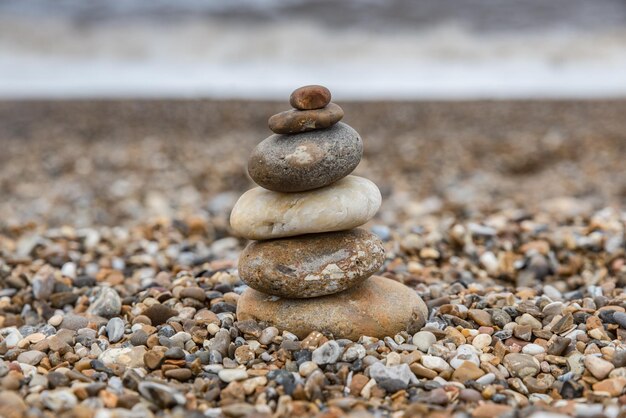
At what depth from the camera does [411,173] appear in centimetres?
965

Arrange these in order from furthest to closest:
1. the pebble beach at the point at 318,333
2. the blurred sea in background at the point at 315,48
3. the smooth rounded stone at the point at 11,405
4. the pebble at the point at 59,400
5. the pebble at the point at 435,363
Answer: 1. the blurred sea in background at the point at 315,48
2. the pebble at the point at 435,363
3. the pebble beach at the point at 318,333
4. the pebble at the point at 59,400
5. the smooth rounded stone at the point at 11,405

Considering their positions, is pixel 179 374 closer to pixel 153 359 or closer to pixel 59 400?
pixel 153 359

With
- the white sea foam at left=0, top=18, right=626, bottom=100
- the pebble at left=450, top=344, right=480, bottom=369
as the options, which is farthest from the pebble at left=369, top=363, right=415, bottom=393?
the white sea foam at left=0, top=18, right=626, bottom=100

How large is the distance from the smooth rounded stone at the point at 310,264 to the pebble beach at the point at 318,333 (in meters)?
0.24

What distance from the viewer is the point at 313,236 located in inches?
143

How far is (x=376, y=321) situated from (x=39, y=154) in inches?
346

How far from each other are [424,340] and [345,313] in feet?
1.40

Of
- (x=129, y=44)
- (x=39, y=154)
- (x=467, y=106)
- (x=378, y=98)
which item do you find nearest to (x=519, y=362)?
(x=39, y=154)

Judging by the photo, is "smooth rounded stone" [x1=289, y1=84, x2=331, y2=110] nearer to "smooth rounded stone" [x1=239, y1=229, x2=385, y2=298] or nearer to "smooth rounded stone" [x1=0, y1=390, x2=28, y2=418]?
"smooth rounded stone" [x1=239, y1=229, x2=385, y2=298]

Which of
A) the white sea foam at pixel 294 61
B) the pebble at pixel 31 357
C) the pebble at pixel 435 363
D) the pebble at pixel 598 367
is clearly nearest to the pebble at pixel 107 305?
the pebble at pixel 31 357

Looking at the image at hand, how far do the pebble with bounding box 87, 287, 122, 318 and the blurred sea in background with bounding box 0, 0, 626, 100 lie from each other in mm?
12121

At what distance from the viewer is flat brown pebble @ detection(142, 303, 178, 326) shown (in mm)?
3719

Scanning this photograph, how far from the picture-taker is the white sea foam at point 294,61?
17281 mm

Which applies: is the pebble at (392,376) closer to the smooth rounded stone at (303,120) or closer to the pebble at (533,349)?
the pebble at (533,349)
